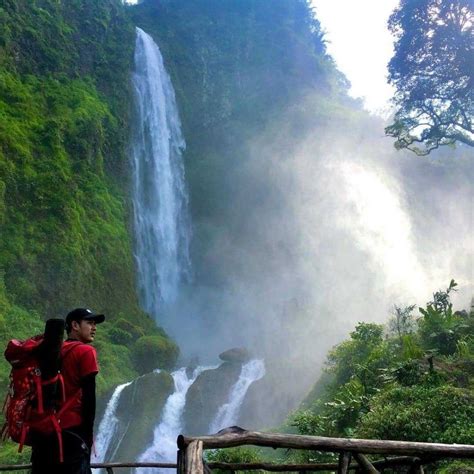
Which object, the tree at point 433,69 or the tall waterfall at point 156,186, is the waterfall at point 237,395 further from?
the tree at point 433,69

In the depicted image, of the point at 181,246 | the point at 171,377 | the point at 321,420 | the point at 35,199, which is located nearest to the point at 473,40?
the point at 321,420

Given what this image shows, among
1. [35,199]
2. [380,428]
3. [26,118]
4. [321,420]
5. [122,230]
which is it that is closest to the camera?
[380,428]

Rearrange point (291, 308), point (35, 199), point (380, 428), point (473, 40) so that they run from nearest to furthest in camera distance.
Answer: point (380, 428) → point (473, 40) → point (35, 199) → point (291, 308)

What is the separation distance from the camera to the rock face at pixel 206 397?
1811 centimetres

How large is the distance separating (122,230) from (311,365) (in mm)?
12000

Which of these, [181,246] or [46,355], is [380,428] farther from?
[181,246]

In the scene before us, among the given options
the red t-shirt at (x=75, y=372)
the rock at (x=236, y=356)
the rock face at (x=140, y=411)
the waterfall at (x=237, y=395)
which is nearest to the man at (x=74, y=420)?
the red t-shirt at (x=75, y=372)

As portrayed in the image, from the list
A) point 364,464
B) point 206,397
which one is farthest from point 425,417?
point 206,397

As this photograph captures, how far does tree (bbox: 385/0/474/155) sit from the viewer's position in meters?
16.3

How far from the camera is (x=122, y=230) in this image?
25203mm

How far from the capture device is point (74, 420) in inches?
122

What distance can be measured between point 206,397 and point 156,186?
1567cm

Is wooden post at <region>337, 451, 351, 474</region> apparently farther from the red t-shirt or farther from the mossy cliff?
the mossy cliff

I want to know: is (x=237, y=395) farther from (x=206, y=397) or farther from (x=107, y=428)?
(x=107, y=428)
